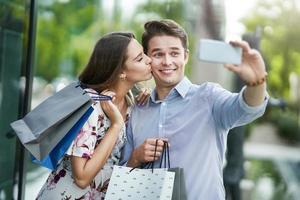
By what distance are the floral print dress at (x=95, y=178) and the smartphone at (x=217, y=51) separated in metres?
0.52

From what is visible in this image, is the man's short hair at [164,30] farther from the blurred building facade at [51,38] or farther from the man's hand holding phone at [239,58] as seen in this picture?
the man's hand holding phone at [239,58]

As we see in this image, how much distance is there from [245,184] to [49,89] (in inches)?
108

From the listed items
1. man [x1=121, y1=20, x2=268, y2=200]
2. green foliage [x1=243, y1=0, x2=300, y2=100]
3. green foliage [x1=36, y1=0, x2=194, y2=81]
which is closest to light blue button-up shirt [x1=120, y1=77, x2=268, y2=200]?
man [x1=121, y1=20, x2=268, y2=200]

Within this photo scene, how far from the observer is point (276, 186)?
23.8 feet

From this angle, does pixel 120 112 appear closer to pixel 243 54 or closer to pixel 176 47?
pixel 176 47

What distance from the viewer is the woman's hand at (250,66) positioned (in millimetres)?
1827

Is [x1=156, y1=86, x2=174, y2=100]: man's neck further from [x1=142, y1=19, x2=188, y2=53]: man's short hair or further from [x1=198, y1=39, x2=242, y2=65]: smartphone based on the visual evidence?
[x1=198, y1=39, x2=242, y2=65]: smartphone

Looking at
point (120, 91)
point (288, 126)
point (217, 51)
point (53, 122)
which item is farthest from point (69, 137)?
point (288, 126)

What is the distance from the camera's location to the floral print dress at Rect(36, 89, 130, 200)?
2201 millimetres

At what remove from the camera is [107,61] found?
2.26 m

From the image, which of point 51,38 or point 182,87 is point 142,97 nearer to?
point 182,87

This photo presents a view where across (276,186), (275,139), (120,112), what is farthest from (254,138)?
(120,112)

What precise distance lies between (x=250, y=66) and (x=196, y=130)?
410 mm

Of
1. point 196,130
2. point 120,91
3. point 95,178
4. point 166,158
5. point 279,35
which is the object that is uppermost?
point 279,35
